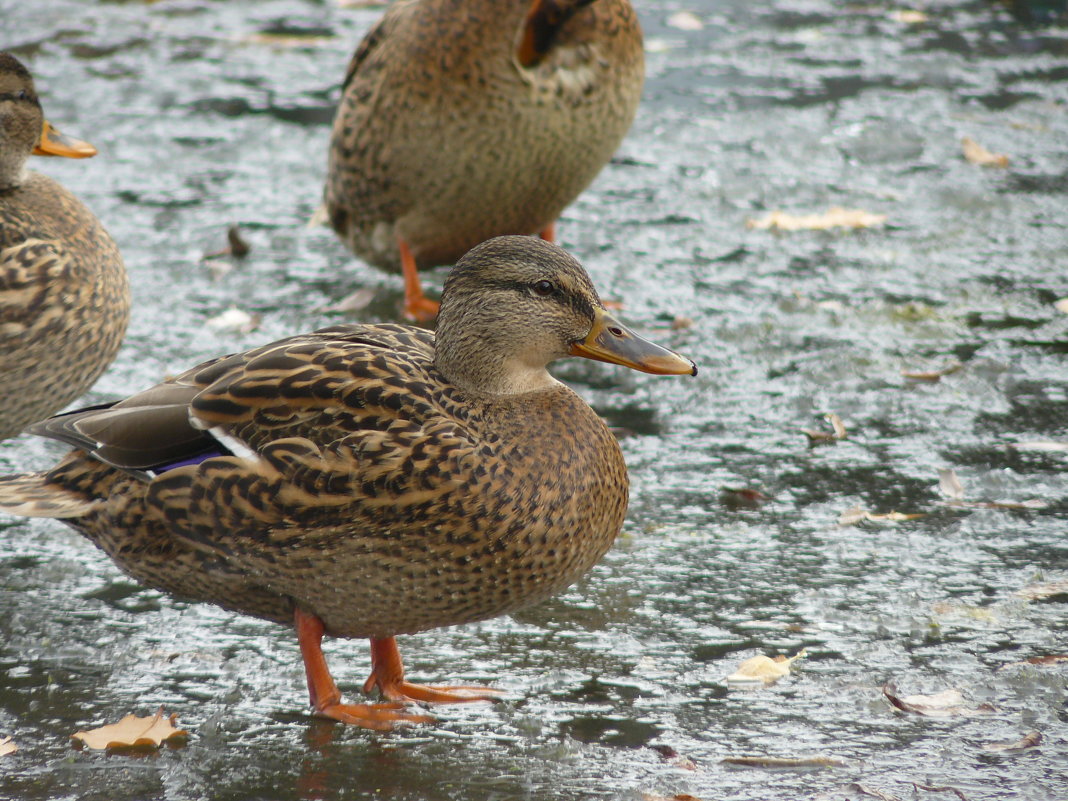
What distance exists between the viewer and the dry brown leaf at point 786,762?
2803 mm

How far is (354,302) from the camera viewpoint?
551 centimetres

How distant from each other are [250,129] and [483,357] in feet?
14.7

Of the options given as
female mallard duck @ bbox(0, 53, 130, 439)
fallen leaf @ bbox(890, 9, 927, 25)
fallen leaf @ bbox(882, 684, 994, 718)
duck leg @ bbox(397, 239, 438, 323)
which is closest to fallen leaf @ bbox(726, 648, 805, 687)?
fallen leaf @ bbox(882, 684, 994, 718)

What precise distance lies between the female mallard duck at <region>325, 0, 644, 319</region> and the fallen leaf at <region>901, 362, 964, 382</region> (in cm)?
152

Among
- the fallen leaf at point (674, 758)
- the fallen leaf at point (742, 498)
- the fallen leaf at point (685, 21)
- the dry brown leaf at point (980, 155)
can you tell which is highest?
the fallen leaf at point (685, 21)

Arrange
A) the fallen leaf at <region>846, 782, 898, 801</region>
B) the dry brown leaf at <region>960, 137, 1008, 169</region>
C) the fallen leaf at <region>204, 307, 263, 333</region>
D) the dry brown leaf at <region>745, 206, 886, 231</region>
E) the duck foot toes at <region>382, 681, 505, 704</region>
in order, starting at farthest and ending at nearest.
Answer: the dry brown leaf at <region>960, 137, 1008, 169</region>, the dry brown leaf at <region>745, 206, 886, 231</region>, the fallen leaf at <region>204, 307, 263, 333</region>, the duck foot toes at <region>382, 681, 505, 704</region>, the fallen leaf at <region>846, 782, 898, 801</region>

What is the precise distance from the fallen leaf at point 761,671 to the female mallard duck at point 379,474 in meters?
0.44

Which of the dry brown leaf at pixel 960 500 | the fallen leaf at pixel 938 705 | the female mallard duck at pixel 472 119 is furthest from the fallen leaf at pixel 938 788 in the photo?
the female mallard duck at pixel 472 119

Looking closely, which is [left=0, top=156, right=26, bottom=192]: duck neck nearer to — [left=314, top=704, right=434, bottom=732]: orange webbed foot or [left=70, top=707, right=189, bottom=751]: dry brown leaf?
[left=70, top=707, right=189, bottom=751]: dry brown leaf

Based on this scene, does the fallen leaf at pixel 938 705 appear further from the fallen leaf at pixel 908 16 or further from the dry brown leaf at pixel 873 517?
the fallen leaf at pixel 908 16

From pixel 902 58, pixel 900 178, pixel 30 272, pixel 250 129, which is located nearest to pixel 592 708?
pixel 30 272

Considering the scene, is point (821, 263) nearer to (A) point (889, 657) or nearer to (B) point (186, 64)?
(A) point (889, 657)

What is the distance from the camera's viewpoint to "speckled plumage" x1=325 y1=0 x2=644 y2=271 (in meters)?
5.01

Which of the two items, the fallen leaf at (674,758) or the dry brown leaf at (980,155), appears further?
the dry brown leaf at (980,155)
